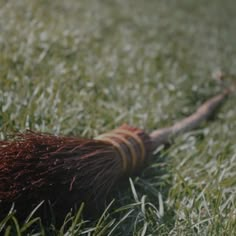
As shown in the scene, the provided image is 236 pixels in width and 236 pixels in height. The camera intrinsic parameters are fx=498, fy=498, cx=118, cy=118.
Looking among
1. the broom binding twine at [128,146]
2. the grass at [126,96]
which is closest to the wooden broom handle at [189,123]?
the grass at [126,96]

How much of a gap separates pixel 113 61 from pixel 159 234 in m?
2.77

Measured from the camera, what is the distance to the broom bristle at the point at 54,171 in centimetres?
208

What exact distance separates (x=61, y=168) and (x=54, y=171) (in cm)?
5

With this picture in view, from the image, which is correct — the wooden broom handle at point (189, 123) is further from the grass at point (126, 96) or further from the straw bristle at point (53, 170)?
the straw bristle at point (53, 170)

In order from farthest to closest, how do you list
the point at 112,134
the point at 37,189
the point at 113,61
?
the point at 113,61 → the point at 112,134 → the point at 37,189

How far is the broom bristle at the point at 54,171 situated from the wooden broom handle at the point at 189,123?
860mm

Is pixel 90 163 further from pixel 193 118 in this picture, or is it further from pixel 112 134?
pixel 193 118

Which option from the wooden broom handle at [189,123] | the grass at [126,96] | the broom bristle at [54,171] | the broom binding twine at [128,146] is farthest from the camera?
the wooden broom handle at [189,123]

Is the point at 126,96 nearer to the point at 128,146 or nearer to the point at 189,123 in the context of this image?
the point at 189,123

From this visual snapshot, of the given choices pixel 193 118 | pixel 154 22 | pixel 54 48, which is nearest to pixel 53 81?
pixel 54 48

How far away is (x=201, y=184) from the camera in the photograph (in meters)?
2.86

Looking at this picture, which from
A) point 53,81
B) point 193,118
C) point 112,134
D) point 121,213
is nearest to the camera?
point 121,213

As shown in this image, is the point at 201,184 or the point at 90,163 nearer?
the point at 90,163

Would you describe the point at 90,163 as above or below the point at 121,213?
above
